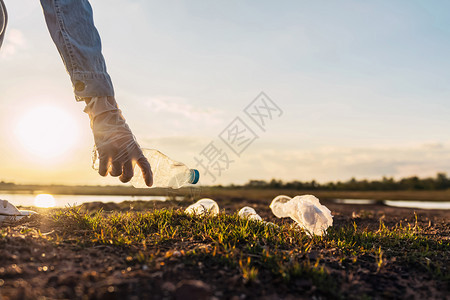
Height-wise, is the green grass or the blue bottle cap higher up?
the blue bottle cap

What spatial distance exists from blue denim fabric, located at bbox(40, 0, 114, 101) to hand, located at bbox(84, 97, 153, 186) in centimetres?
11

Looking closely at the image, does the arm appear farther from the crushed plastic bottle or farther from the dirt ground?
the crushed plastic bottle

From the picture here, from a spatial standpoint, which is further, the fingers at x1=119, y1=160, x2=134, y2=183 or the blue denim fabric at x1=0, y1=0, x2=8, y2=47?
the blue denim fabric at x1=0, y1=0, x2=8, y2=47

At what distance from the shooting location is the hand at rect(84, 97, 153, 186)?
326 cm

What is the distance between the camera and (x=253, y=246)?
9.41 feet

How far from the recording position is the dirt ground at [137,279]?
1964 millimetres

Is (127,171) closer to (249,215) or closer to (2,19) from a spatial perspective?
(249,215)

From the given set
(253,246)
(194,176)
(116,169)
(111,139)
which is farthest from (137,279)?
(194,176)

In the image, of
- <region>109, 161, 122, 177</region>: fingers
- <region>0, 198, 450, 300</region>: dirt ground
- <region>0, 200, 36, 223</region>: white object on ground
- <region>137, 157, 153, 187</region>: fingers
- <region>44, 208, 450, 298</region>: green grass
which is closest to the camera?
<region>0, 198, 450, 300</region>: dirt ground

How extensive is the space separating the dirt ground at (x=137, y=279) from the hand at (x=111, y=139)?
762 mm

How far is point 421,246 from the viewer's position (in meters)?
3.40

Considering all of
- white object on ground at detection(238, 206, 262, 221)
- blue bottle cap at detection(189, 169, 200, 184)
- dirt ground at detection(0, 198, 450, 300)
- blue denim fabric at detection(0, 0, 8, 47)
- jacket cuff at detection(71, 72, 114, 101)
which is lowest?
dirt ground at detection(0, 198, 450, 300)

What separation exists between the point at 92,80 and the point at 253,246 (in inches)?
78.9

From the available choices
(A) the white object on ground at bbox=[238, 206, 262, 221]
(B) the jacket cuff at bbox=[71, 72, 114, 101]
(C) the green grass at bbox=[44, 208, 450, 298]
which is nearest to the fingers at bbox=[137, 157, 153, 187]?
(C) the green grass at bbox=[44, 208, 450, 298]
